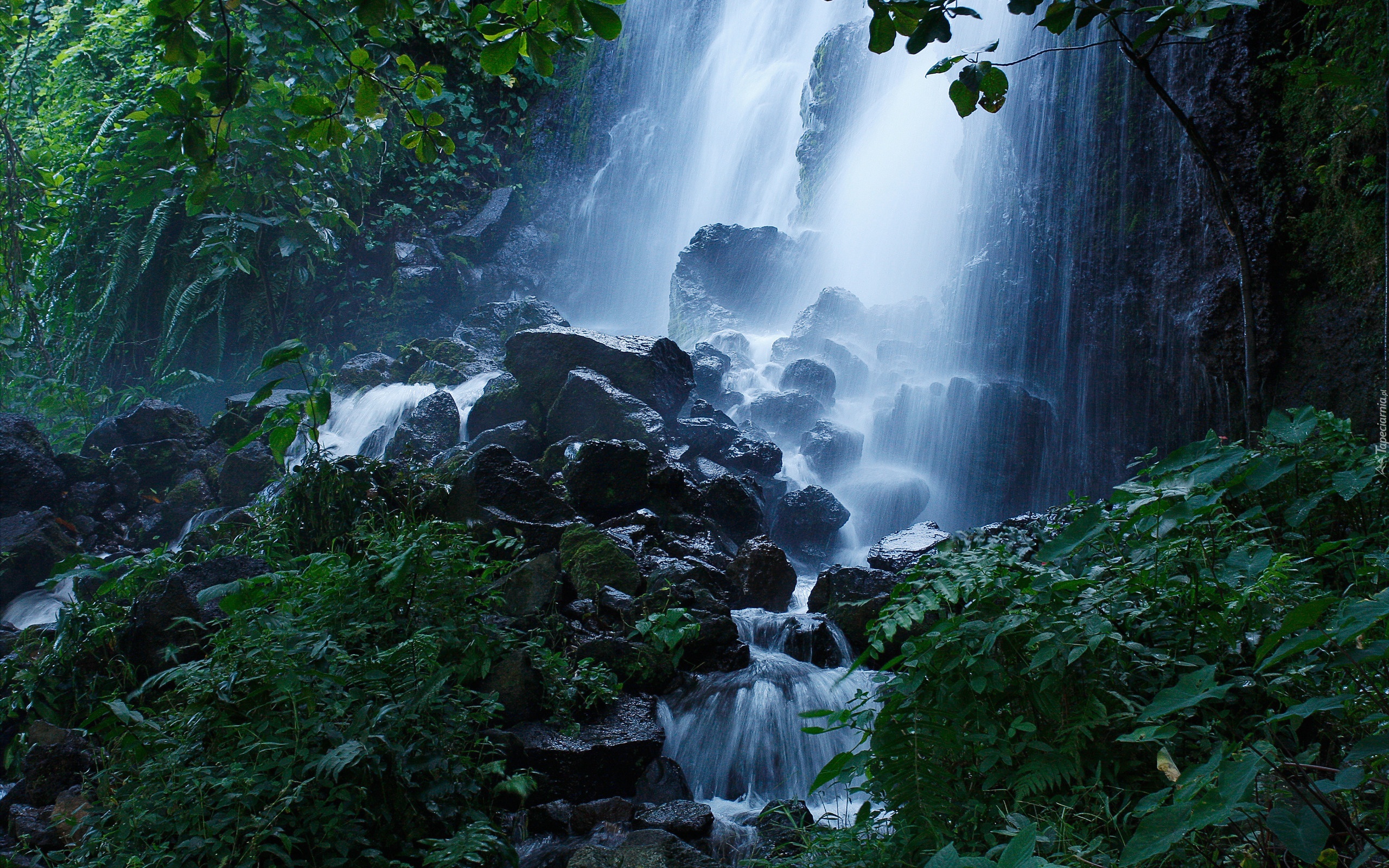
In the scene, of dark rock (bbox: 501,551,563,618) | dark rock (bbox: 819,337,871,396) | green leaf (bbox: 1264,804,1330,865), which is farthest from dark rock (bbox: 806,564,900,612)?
dark rock (bbox: 819,337,871,396)

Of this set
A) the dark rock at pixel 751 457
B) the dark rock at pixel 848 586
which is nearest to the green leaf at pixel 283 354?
the dark rock at pixel 848 586

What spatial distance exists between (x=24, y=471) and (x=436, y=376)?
16.4 ft

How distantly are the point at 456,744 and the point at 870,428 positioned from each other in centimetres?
1171

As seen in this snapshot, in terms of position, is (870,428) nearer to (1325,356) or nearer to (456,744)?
(1325,356)

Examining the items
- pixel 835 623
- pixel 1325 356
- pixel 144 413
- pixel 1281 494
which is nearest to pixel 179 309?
pixel 144 413

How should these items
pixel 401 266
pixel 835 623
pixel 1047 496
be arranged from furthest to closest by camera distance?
pixel 401 266 → pixel 1047 496 → pixel 835 623

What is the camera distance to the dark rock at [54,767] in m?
2.82

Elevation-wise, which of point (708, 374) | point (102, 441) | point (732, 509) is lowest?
point (732, 509)

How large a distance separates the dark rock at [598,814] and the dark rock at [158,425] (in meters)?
8.41

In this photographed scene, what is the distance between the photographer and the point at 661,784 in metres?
3.30

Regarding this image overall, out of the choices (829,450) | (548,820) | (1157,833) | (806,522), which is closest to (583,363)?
(806,522)

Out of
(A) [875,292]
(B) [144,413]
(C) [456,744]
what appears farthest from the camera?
(A) [875,292]

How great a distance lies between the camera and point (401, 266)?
47.5ft

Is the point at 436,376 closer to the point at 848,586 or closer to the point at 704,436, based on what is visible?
the point at 704,436
